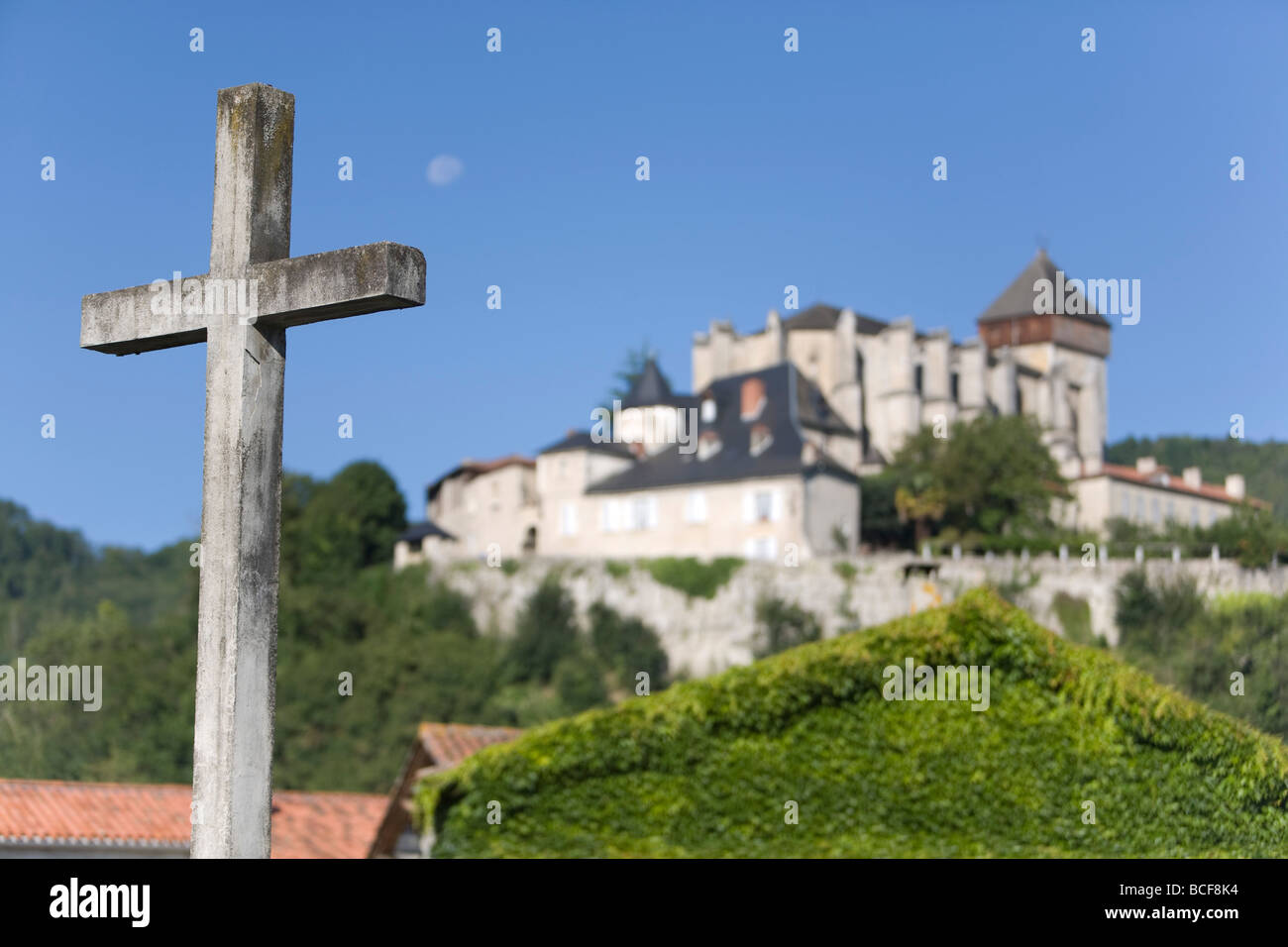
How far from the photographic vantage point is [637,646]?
70.3 meters

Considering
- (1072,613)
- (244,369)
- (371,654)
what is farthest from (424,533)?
(244,369)

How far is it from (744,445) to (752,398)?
5.85 metres

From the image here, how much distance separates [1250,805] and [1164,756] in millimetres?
1500

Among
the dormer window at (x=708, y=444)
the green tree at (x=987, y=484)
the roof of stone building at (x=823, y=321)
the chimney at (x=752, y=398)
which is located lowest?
the green tree at (x=987, y=484)

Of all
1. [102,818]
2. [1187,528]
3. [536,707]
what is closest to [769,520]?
[536,707]

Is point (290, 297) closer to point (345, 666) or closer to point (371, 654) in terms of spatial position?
point (345, 666)

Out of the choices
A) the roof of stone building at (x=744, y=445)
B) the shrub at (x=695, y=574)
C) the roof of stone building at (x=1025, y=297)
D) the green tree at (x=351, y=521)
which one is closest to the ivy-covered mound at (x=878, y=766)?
the shrub at (x=695, y=574)

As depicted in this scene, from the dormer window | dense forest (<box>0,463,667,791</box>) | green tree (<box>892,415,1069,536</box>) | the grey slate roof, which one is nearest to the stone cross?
dense forest (<box>0,463,667,791</box>)

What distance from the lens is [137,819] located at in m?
19.9

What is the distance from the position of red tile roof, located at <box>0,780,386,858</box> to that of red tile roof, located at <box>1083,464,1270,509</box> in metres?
61.2

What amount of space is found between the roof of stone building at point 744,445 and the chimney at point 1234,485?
21.5 metres

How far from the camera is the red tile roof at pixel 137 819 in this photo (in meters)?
18.2

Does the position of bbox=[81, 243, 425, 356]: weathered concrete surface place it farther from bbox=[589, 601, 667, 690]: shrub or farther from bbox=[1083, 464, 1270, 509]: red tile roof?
bbox=[1083, 464, 1270, 509]: red tile roof

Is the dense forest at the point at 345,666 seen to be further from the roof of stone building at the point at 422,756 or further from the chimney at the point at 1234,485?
the roof of stone building at the point at 422,756
